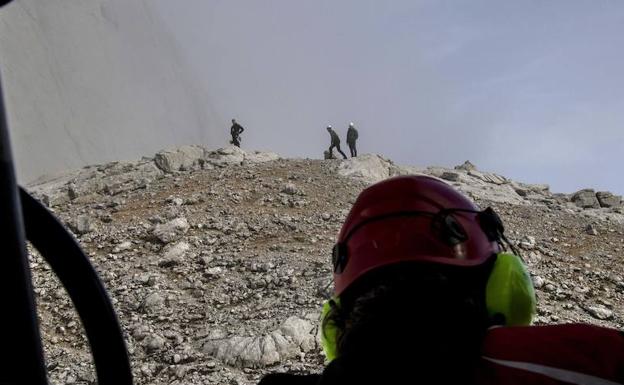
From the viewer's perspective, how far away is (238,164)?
14328 millimetres

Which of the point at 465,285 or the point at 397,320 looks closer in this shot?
the point at 397,320

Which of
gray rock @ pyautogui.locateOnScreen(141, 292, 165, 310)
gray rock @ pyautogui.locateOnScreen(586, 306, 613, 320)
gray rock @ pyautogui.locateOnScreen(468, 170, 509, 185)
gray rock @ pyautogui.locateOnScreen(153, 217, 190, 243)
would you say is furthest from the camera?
gray rock @ pyautogui.locateOnScreen(468, 170, 509, 185)

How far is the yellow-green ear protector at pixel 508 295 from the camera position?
1.24 m

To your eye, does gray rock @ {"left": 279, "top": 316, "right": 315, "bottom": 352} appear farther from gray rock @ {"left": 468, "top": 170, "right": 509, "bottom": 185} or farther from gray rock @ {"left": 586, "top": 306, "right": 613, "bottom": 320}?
gray rock @ {"left": 468, "top": 170, "right": 509, "bottom": 185}

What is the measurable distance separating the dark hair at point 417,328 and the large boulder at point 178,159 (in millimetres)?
13584

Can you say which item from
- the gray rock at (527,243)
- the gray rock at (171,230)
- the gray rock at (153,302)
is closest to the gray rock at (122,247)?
the gray rock at (171,230)

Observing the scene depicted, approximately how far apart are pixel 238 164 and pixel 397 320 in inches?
536

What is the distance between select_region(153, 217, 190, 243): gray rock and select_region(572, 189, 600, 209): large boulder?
10.9 m

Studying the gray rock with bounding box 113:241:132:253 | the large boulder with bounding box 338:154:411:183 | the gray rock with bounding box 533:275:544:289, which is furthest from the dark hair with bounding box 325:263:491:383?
the large boulder with bounding box 338:154:411:183

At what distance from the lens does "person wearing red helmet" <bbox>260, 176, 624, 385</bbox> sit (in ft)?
2.76

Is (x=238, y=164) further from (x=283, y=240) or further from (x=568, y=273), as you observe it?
(x=568, y=273)

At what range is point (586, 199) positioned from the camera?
48.6 ft

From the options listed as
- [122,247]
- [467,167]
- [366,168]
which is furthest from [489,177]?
[122,247]

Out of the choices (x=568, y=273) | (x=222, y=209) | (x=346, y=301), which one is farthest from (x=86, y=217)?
(x=346, y=301)
